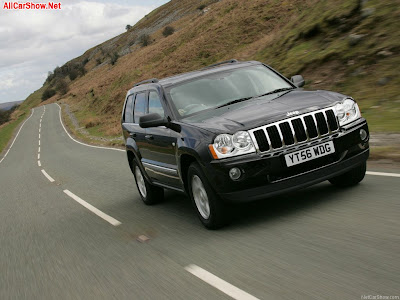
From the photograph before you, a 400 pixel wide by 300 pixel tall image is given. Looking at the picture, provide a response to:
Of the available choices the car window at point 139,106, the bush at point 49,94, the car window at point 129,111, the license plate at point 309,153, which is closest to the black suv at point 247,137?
the license plate at point 309,153

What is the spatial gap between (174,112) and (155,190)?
217 centimetres

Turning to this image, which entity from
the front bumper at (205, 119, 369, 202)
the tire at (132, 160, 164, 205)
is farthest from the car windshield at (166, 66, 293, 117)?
the tire at (132, 160, 164, 205)

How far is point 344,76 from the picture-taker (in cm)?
1384

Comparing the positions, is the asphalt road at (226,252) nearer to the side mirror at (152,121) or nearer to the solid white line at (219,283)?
the solid white line at (219,283)

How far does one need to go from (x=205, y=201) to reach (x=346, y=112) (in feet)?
6.11

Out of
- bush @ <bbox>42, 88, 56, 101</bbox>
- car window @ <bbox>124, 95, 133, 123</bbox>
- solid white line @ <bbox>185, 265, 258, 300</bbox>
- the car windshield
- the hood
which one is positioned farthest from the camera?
bush @ <bbox>42, 88, 56, 101</bbox>

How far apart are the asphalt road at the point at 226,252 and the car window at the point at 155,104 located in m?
1.49

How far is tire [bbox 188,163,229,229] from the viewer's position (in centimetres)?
531

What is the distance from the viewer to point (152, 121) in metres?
6.04

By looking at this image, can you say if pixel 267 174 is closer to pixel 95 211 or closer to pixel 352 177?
pixel 352 177

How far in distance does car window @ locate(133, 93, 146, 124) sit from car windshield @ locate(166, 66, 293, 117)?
3.43 ft

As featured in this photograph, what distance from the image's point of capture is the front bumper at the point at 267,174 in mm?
4980

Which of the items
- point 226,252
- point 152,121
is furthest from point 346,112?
point 152,121

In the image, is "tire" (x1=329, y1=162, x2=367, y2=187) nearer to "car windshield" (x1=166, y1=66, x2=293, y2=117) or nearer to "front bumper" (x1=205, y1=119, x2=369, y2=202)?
"front bumper" (x1=205, y1=119, x2=369, y2=202)
